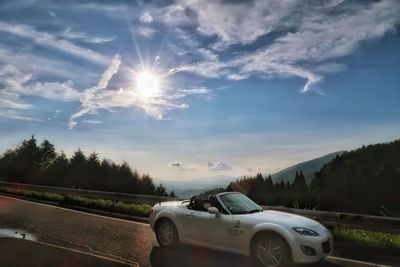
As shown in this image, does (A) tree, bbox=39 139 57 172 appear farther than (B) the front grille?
Yes

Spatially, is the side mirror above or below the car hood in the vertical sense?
above

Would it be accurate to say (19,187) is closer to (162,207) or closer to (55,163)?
(162,207)

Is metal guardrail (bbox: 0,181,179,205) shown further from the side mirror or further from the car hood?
the car hood

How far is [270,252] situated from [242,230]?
726 millimetres

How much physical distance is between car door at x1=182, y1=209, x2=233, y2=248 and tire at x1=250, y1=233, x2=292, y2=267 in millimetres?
642

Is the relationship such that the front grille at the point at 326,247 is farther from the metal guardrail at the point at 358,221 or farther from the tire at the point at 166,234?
the tire at the point at 166,234

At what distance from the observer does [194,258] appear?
9352 mm

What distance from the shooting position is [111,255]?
946 cm

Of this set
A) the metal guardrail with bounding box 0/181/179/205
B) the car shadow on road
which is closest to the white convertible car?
the car shadow on road

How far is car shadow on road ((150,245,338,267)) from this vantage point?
28.9ft

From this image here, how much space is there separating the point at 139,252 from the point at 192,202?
1.62 m

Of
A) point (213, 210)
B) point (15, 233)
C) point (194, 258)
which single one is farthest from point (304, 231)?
point (15, 233)

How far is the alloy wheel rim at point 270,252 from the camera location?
333 inches

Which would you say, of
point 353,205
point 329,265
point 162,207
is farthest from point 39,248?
point 353,205
